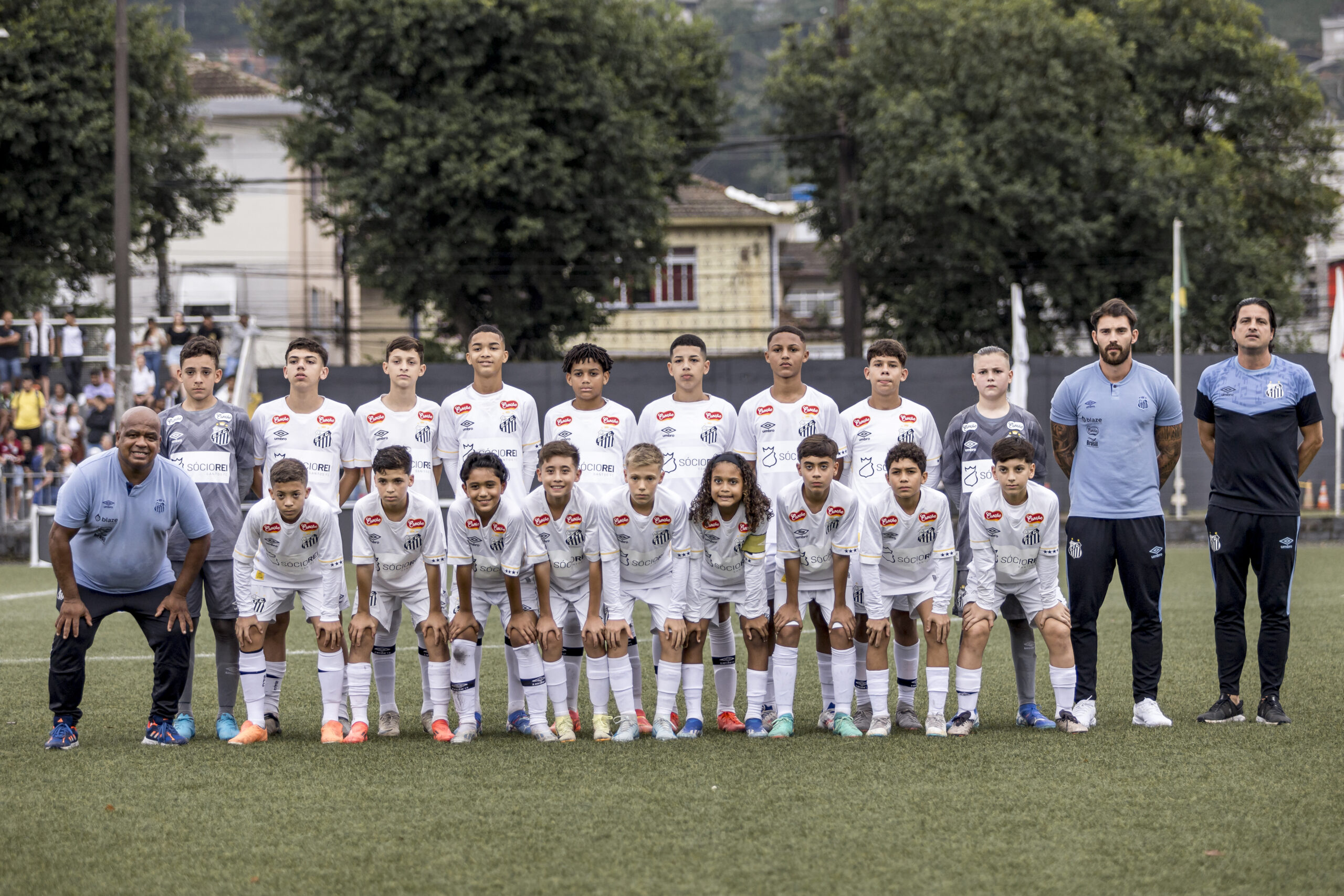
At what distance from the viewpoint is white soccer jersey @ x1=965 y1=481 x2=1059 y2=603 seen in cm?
670

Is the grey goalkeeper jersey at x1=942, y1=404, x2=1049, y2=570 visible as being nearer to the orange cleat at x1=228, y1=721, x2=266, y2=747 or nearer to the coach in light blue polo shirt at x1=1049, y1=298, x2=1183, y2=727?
the coach in light blue polo shirt at x1=1049, y1=298, x2=1183, y2=727

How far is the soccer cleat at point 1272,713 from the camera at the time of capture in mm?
6691

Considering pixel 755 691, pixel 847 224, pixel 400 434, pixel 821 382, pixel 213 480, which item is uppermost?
pixel 847 224

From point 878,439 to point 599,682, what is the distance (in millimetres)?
1905

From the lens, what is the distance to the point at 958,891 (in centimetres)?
414

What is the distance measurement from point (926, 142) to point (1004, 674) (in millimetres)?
20405

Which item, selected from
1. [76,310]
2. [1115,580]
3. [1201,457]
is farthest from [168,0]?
[1115,580]

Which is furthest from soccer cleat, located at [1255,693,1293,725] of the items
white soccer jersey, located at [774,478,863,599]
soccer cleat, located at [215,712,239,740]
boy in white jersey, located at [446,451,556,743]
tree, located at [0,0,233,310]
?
tree, located at [0,0,233,310]


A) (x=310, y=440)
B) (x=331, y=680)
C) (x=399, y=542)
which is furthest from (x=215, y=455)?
(x=331, y=680)

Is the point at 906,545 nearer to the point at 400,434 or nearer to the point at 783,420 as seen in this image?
the point at 783,420

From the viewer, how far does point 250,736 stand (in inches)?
263

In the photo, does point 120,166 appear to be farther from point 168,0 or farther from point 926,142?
point 168,0

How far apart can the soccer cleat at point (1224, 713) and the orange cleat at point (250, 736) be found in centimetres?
452

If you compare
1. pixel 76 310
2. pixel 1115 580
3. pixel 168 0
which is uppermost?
pixel 168 0
